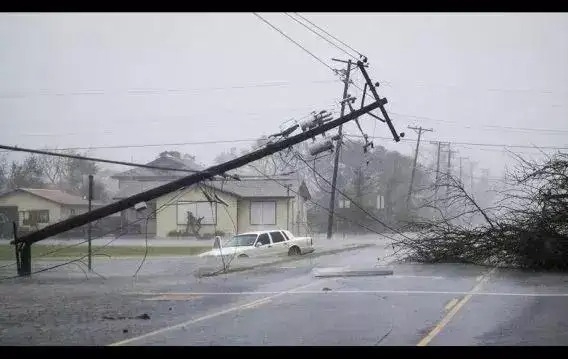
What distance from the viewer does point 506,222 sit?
48.1 feet

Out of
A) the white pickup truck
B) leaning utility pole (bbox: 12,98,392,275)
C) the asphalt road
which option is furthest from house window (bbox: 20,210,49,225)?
the white pickup truck

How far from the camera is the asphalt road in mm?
8047

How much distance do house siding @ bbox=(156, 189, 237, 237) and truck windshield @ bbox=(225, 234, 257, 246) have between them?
1.57ft

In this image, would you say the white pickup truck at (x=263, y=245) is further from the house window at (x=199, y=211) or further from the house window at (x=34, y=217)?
the house window at (x=34, y=217)

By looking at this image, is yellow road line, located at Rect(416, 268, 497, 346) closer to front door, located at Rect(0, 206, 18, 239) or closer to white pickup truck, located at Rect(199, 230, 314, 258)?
white pickup truck, located at Rect(199, 230, 314, 258)

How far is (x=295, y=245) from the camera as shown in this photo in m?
16.3

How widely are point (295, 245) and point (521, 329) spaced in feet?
27.9

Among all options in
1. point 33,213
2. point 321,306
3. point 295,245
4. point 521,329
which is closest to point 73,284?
point 33,213

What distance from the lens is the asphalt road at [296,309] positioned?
26.4 ft

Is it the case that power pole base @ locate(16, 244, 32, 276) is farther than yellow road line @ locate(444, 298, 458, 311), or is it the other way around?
power pole base @ locate(16, 244, 32, 276)

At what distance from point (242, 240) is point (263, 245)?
767 mm

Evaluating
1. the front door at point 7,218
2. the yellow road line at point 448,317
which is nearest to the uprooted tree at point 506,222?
the yellow road line at point 448,317

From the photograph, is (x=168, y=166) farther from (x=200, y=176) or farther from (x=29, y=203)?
(x=29, y=203)

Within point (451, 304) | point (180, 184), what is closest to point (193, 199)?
point (180, 184)
